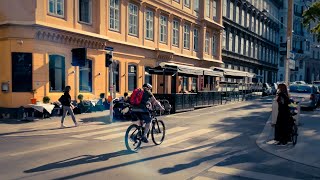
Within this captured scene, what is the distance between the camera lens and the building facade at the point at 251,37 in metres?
43.3

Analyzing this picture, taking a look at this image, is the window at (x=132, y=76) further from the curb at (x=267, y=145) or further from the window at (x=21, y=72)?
the curb at (x=267, y=145)

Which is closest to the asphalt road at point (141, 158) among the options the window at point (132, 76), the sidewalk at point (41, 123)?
the sidewalk at point (41, 123)

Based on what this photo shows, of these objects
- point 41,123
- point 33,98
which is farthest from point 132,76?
point 41,123

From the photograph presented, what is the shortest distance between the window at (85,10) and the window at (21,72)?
485cm

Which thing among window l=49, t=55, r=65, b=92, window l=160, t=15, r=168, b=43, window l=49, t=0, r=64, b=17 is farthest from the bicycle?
window l=160, t=15, r=168, b=43

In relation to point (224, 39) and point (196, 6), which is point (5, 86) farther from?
point (224, 39)

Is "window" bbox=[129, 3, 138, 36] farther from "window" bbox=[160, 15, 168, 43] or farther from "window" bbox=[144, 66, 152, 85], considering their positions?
"window" bbox=[160, 15, 168, 43]

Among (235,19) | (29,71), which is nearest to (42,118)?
(29,71)

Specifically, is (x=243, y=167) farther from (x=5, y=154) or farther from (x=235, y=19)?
(x=235, y=19)

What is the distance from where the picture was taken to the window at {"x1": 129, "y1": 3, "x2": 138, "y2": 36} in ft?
79.5

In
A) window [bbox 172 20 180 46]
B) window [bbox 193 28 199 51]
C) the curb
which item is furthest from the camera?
window [bbox 193 28 199 51]

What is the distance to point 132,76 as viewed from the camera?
2486cm

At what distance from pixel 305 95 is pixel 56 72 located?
15.1 meters

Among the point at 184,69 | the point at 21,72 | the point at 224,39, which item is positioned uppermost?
the point at 224,39
